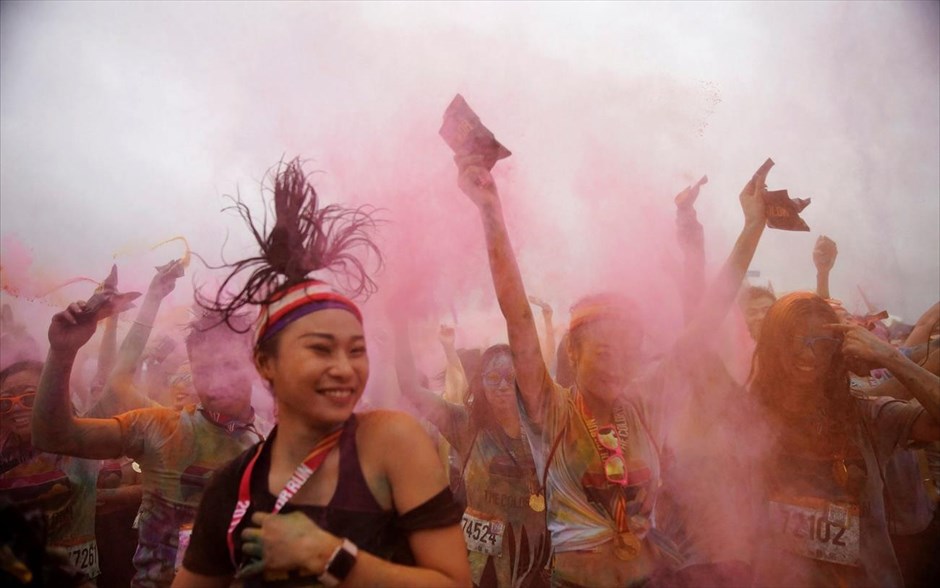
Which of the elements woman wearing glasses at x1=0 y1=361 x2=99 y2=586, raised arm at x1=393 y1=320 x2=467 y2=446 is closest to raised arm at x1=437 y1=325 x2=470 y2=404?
raised arm at x1=393 y1=320 x2=467 y2=446

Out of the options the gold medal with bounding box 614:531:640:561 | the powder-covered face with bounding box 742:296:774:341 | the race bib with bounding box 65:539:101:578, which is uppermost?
the powder-covered face with bounding box 742:296:774:341

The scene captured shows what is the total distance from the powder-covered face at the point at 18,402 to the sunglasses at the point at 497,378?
322 centimetres

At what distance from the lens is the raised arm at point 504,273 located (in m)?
3.15

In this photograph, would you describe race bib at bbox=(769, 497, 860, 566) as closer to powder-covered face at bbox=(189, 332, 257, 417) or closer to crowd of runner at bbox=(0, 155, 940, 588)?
crowd of runner at bbox=(0, 155, 940, 588)

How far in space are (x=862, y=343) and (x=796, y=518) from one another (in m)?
1.11

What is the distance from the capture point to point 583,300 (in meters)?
3.93

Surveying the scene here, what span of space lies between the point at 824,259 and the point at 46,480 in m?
6.18

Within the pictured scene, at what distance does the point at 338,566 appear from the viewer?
1738 mm

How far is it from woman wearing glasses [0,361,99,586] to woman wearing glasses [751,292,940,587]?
14.7 ft

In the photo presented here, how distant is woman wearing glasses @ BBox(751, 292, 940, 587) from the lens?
346 centimetres

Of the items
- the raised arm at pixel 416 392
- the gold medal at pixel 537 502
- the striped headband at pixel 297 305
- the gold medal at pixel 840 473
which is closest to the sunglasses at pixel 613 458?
the gold medal at pixel 537 502

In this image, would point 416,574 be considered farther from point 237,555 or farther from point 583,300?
point 583,300

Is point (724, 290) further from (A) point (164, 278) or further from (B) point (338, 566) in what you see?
(A) point (164, 278)

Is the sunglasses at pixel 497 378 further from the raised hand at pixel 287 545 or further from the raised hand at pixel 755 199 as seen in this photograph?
the raised hand at pixel 287 545
